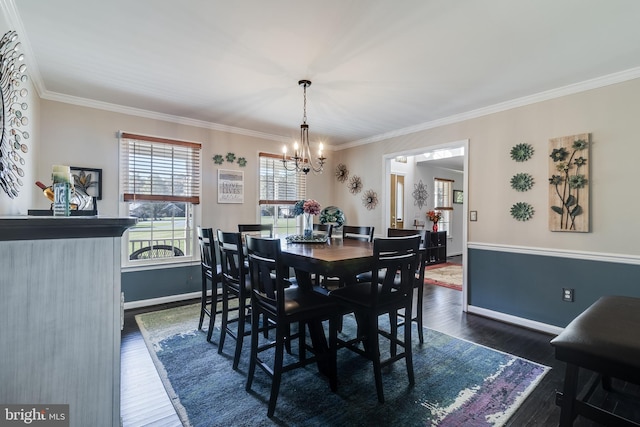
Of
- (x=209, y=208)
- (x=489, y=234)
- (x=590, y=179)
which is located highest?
(x=590, y=179)

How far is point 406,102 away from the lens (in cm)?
346

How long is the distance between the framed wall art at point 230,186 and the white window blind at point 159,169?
0.33m

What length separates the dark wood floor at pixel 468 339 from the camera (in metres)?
1.85

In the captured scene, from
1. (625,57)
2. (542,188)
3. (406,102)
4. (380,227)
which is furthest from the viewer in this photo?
(380,227)

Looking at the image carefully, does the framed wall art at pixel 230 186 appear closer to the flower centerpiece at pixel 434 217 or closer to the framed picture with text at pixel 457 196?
the flower centerpiece at pixel 434 217

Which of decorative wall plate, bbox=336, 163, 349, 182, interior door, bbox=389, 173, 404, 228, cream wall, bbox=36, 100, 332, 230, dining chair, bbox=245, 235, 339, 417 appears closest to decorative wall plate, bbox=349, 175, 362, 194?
decorative wall plate, bbox=336, 163, 349, 182

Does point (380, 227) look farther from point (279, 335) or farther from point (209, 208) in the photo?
point (279, 335)

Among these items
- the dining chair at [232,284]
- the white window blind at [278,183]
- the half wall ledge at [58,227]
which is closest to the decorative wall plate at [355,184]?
the white window blind at [278,183]

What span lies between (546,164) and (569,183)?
0.30 metres

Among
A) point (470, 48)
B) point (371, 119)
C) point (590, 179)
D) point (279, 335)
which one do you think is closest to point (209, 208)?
point (371, 119)

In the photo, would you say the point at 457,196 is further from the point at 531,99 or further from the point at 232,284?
the point at 232,284

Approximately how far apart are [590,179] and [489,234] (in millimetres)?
1100

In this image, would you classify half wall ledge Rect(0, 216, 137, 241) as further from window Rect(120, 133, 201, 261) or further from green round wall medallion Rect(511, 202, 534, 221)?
green round wall medallion Rect(511, 202, 534, 221)

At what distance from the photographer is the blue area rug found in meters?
1.82
